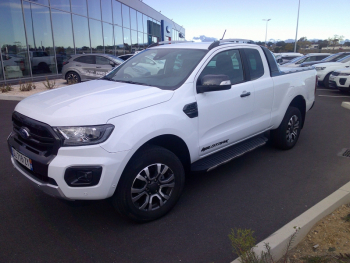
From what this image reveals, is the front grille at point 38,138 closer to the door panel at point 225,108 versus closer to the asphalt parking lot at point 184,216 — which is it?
the asphalt parking lot at point 184,216

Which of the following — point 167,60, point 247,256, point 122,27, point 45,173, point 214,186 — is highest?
point 122,27

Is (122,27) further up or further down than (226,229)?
further up

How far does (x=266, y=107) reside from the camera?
4617 mm

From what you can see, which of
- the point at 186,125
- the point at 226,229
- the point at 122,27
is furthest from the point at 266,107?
the point at 122,27

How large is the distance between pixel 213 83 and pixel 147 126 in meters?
1.01

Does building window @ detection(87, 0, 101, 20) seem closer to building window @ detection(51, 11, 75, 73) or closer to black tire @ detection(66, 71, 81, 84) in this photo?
building window @ detection(51, 11, 75, 73)

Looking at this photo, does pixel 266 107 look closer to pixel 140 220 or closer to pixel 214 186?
pixel 214 186

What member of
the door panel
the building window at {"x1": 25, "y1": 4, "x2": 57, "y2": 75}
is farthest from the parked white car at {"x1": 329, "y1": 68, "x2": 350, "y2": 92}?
Result: the building window at {"x1": 25, "y1": 4, "x2": 57, "y2": 75}

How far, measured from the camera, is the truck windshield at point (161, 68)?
11.9 feet

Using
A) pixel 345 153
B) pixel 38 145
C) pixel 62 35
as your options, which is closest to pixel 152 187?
pixel 38 145

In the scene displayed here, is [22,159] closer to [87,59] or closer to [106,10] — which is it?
[87,59]

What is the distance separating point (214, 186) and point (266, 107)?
5.04 feet

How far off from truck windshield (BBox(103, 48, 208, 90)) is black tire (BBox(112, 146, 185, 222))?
87 centimetres

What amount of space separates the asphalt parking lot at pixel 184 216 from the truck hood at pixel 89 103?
2.78ft
